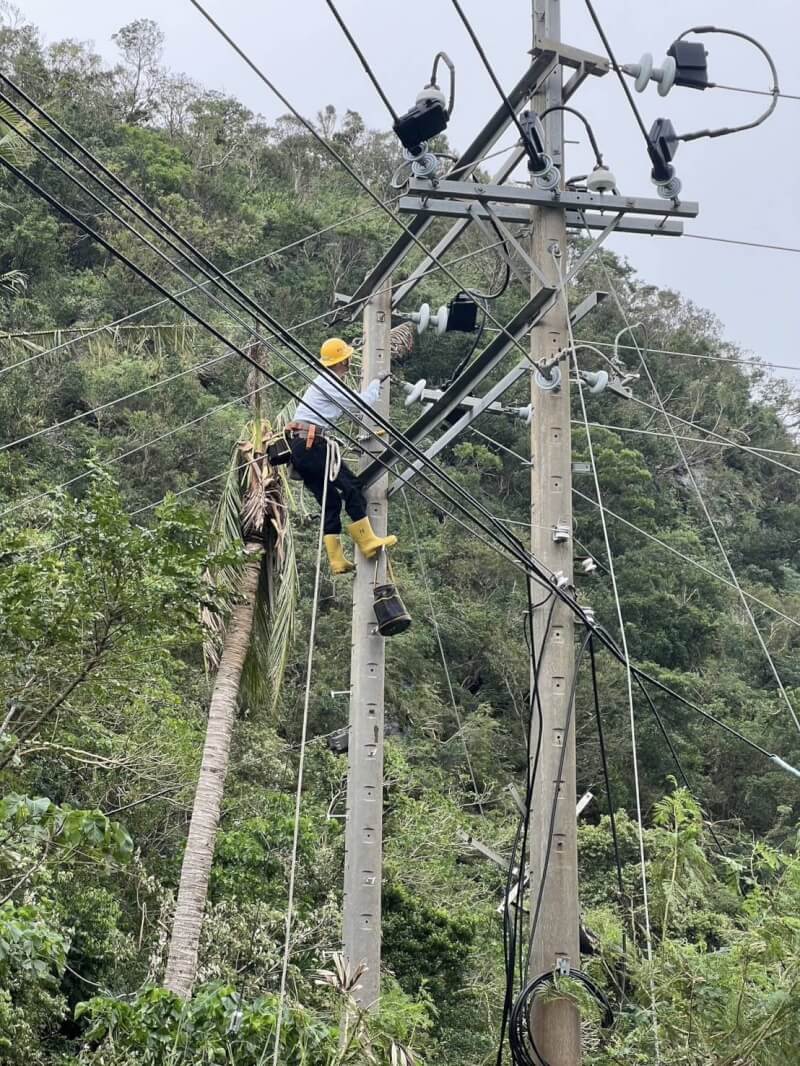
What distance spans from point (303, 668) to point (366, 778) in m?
15.2

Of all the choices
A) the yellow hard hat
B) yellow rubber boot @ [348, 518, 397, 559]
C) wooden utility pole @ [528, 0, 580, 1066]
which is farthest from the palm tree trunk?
wooden utility pole @ [528, 0, 580, 1066]

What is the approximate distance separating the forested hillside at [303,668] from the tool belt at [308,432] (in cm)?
90

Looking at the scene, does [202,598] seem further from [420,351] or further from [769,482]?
[769,482]

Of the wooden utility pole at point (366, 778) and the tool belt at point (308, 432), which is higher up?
the tool belt at point (308, 432)

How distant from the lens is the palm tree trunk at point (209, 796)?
1115 cm

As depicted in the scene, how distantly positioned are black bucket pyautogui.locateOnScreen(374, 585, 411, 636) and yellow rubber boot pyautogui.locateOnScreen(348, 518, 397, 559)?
0.28 m

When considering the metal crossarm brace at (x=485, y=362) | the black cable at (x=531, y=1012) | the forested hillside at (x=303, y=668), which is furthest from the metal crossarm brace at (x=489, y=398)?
the black cable at (x=531, y=1012)

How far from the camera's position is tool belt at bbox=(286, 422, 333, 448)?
31.2 feet

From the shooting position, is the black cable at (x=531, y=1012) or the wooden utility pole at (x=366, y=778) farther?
the wooden utility pole at (x=366, y=778)

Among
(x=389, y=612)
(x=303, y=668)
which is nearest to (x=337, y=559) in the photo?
(x=389, y=612)

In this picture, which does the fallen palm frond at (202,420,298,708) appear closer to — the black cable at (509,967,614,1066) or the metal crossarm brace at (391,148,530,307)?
the metal crossarm brace at (391,148,530,307)

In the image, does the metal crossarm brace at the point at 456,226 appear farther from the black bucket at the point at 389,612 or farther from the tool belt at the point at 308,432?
the black bucket at the point at 389,612

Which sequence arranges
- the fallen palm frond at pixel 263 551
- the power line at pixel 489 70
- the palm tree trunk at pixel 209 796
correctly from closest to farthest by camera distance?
the power line at pixel 489 70 → the palm tree trunk at pixel 209 796 → the fallen palm frond at pixel 263 551

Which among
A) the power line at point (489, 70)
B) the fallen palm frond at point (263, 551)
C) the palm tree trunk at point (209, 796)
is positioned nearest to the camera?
the power line at point (489, 70)
